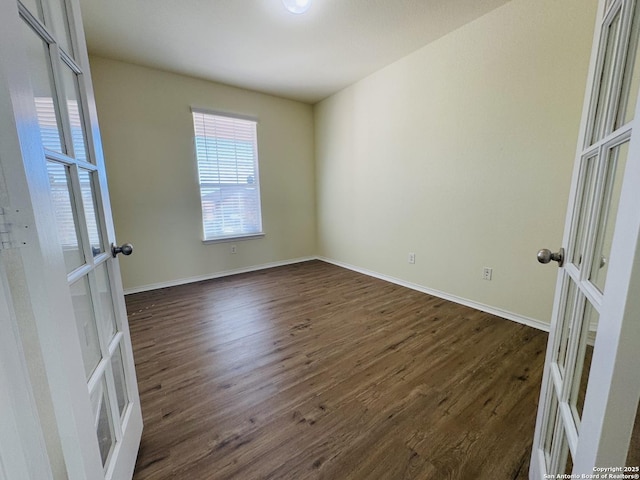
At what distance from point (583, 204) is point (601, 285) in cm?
29

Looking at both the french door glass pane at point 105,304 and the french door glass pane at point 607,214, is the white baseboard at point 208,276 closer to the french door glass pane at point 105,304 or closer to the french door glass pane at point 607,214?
the french door glass pane at point 105,304

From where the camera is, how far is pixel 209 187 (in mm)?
3645

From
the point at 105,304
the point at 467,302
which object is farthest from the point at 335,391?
the point at 467,302

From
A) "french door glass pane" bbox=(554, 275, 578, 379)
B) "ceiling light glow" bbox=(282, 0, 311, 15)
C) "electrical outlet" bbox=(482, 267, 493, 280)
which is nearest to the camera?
"french door glass pane" bbox=(554, 275, 578, 379)

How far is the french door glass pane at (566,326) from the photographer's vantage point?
2.72ft

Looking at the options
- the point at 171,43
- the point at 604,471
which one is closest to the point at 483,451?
the point at 604,471

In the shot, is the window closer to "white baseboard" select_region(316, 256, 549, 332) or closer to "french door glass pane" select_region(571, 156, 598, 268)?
"white baseboard" select_region(316, 256, 549, 332)

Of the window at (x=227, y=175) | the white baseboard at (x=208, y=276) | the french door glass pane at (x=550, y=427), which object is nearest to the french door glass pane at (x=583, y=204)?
the french door glass pane at (x=550, y=427)

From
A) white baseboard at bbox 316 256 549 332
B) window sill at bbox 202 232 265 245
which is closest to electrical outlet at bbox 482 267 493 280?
white baseboard at bbox 316 256 549 332

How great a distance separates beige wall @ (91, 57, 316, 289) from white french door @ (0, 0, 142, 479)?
2.53 metres

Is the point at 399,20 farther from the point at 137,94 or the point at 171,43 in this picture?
the point at 137,94

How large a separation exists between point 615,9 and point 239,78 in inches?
141

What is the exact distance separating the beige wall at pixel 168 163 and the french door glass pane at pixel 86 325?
2.78 meters

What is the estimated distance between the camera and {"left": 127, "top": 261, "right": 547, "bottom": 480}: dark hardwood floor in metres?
1.16
